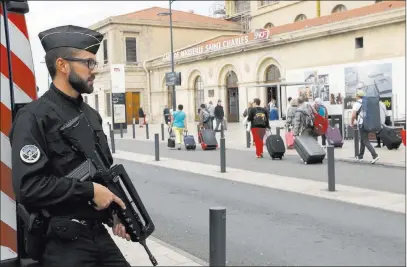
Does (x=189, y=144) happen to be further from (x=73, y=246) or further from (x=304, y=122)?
(x=73, y=246)

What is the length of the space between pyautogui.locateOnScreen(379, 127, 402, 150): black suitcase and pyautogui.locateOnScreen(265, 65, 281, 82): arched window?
647 inches

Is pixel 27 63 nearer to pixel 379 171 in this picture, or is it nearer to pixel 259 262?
pixel 259 262

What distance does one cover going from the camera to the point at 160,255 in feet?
17.5

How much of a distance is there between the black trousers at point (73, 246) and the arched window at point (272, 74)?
2933 centimetres

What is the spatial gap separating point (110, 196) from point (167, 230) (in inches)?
169

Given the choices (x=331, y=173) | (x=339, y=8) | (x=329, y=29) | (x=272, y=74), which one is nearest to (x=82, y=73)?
(x=331, y=173)

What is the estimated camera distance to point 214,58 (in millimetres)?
36812

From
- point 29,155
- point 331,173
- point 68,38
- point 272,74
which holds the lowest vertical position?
point 331,173

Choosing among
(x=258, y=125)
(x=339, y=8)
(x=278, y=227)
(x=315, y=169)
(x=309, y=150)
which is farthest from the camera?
(x=339, y=8)

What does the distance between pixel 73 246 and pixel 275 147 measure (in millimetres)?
11676

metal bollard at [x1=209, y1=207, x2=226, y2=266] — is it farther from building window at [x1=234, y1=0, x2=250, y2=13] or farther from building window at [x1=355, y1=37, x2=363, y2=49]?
building window at [x1=234, y1=0, x2=250, y2=13]

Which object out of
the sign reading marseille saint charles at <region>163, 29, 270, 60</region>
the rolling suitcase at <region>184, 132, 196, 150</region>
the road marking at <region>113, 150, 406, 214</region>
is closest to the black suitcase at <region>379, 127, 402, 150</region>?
the road marking at <region>113, 150, 406, 214</region>

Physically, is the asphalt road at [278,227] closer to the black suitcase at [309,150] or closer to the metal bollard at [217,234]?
the metal bollard at [217,234]

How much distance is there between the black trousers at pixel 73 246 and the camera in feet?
8.18
